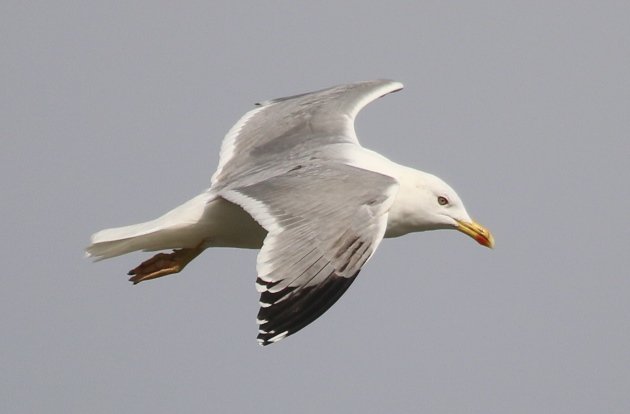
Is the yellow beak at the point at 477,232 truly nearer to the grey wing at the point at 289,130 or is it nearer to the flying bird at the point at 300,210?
the flying bird at the point at 300,210

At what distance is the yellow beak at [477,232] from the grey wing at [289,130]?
38.4 inches

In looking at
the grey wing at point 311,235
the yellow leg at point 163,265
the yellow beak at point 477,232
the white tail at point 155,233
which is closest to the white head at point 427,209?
the yellow beak at point 477,232

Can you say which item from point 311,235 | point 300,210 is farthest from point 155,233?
point 311,235

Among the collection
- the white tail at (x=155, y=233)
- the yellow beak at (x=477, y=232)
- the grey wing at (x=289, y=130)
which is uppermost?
the grey wing at (x=289, y=130)

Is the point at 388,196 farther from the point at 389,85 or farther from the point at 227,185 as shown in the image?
the point at 389,85

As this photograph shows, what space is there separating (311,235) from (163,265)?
2.32m

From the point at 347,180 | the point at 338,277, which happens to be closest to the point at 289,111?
the point at 347,180

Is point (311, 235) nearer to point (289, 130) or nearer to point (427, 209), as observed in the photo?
point (427, 209)

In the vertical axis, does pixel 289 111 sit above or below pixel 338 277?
above

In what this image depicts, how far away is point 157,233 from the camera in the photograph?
11055 millimetres

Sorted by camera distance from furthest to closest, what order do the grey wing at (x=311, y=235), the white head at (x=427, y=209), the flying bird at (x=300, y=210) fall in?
the white head at (x=427, y=209), the flying bird at (x=300, y=210), the grey wing at (x=311, y=235)

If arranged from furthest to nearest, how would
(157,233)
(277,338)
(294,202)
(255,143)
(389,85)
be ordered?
(389,85) → (255,143) → (157,233) → (294,202) → (277,338)

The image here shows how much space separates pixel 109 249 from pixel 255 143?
5.35ft

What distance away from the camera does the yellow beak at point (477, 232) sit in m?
11.5
